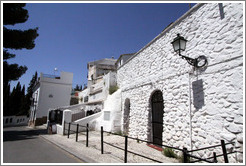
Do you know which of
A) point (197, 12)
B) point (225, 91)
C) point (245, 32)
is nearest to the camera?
point (245, 32)

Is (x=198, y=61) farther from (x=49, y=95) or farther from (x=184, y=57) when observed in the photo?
(x=49, y=95)

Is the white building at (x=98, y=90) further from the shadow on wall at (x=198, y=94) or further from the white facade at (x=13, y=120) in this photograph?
the white facade at (x=13, y=120)

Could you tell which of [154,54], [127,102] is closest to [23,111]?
[127,102]

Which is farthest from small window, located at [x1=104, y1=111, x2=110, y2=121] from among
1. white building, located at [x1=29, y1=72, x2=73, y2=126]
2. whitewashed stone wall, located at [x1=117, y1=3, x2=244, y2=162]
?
white building, located at [x1=29, y1=72, x2=73, y2=126]

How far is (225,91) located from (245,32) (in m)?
1.58

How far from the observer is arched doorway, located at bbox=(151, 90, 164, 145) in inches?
262

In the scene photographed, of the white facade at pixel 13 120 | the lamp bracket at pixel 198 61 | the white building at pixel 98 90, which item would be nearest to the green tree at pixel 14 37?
the white building at pixel 98 90

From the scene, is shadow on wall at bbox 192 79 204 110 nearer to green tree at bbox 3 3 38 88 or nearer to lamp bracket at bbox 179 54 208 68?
lamp bracket at bbox 179 54 208 68

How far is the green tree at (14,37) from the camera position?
9633 millimetres

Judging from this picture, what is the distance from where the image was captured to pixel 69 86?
22953 mm

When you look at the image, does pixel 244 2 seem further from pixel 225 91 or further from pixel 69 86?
pixel 69 86

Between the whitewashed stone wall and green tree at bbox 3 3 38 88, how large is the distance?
29.7ft

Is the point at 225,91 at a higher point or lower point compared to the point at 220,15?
lower

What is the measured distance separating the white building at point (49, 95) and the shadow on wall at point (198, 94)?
20295 mm
